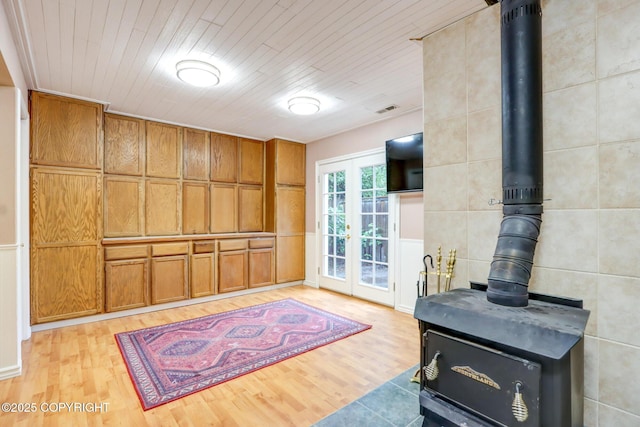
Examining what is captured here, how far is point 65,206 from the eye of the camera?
128 inches

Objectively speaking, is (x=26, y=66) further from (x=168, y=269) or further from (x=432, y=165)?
(x=432, y=165)

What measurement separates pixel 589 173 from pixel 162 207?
4349 millimetres

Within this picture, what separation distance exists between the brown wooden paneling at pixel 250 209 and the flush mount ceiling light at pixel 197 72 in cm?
241

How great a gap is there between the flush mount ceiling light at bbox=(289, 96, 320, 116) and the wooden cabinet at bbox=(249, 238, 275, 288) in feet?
7.15

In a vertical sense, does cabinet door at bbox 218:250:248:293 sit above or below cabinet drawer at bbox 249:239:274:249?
below

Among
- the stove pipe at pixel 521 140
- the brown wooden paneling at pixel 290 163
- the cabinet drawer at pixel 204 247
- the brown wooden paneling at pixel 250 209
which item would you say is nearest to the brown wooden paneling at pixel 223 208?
the brown wooden paneling at pixel 250 209

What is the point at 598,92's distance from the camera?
141 cm

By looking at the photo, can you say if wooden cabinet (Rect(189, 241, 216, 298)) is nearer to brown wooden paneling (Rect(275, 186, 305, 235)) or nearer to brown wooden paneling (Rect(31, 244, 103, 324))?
brown wooden paneling (Rect(31, 244, 103, 324))

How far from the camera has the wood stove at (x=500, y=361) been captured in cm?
108

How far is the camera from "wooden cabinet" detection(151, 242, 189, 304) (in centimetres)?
385

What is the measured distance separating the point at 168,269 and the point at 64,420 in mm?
2264

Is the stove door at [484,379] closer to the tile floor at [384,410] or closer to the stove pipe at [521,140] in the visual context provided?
the stove pipe at [521,140]

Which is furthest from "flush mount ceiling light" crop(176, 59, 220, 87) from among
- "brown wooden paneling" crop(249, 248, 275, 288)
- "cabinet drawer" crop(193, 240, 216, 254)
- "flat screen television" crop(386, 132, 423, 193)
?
"brown wooden paneling" crop(249, 248, 275, 288)

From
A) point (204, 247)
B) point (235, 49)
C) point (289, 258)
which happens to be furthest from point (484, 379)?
point (289, 258)
